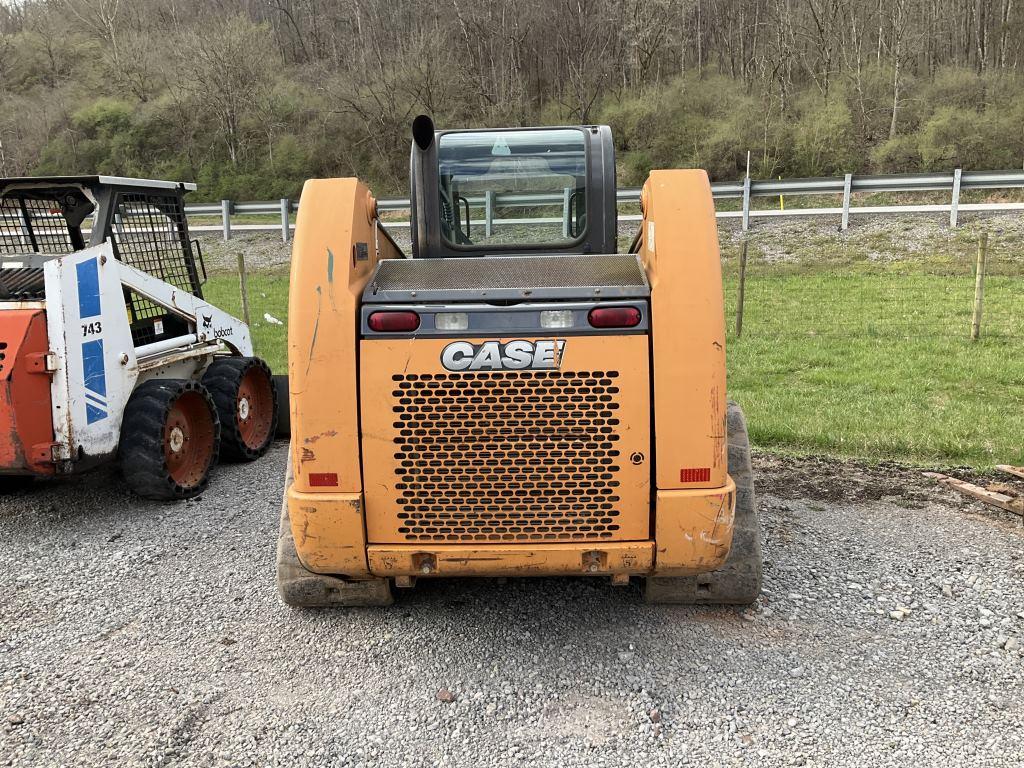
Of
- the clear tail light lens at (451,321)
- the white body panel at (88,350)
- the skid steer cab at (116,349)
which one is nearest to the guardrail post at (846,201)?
the skid steer cab at (116,349)

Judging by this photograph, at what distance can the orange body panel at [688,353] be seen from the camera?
3166 mm

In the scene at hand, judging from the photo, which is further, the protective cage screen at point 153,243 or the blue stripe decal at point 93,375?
the protective cage screen at point 153,243

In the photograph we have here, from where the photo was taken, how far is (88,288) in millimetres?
5129

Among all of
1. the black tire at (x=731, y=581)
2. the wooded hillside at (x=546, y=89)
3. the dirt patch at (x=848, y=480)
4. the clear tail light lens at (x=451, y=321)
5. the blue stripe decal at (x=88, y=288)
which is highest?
the wooded hillside at (x=546, y=89)

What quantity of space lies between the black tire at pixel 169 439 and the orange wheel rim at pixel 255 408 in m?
0.50

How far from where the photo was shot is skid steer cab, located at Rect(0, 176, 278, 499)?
4.88 m

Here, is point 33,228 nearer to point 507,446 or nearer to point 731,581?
point 507,446

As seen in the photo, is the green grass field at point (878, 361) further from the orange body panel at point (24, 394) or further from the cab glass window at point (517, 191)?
the orange body panel at point (24, 394)

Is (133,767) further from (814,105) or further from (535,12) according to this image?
(535,12)

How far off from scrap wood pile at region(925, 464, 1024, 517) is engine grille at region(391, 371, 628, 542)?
3.33 m

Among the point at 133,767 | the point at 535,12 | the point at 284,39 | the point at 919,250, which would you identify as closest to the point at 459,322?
the point at 133,767

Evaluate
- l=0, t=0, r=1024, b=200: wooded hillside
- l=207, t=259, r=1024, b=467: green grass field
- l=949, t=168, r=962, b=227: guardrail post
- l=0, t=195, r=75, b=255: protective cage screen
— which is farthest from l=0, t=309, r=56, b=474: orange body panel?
l=0, t=0, r=1024, b=200: wooded hillside

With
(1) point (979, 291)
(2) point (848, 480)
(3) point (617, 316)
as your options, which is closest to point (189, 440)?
(3) point (617, 316)

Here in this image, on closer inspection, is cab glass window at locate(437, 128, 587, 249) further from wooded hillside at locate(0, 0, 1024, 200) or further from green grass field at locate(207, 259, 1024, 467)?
wooded hillside at locate(0, 0, 1024, 200)
